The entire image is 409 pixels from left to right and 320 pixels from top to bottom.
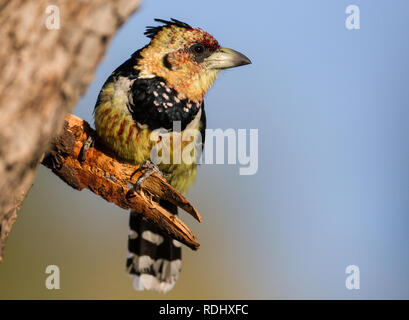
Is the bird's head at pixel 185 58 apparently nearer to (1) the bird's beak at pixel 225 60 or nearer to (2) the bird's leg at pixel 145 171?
(1) the bird's beak at pixel 225 60

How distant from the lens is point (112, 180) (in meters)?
3.31

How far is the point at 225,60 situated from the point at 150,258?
6.67 feet

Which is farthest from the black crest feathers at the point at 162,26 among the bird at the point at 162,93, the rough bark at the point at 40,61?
the rough bark at the point at 40,61

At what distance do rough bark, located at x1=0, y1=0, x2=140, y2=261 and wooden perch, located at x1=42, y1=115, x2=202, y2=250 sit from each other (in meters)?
1.52

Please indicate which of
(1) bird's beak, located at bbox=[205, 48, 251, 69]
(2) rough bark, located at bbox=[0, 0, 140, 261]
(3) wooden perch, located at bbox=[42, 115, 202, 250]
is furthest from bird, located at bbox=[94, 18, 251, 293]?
(2) rough bark, located at bbox=[0, 0, 140, 261]

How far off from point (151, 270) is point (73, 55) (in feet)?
10.5

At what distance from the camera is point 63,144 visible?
10.6 feet

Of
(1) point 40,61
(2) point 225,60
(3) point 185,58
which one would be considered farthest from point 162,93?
(1) point 40,61

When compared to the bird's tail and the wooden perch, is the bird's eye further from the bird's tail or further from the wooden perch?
the bird's tail

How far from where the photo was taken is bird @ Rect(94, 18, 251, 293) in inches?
132

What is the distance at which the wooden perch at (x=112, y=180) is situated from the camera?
3234mm

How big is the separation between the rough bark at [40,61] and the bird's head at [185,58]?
1.80 meters

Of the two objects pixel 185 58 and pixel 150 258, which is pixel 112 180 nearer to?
pixel 185 58

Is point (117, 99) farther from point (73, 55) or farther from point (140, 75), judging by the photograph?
point (73, 55)
